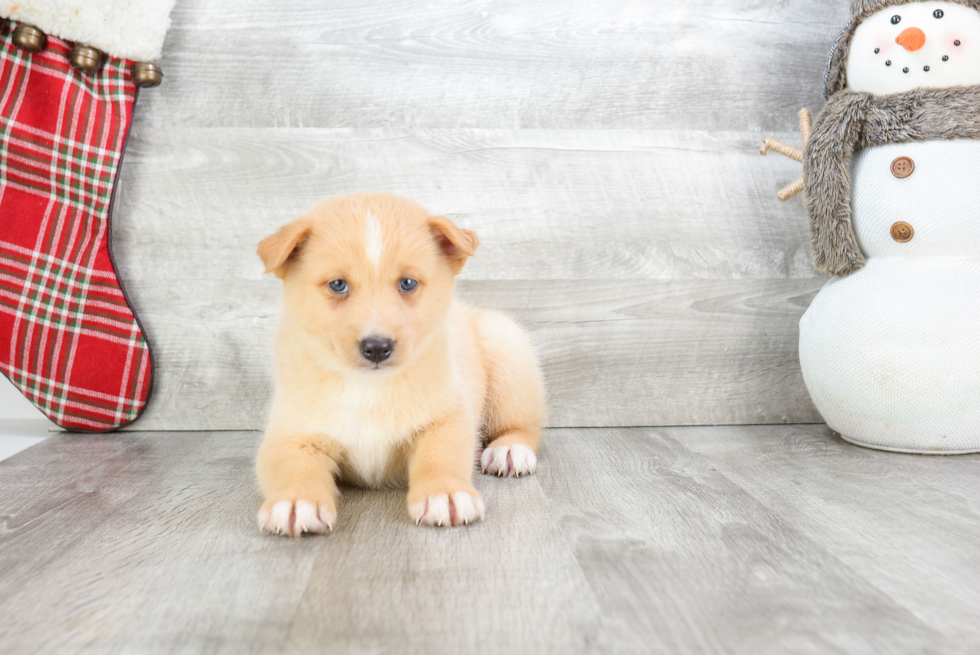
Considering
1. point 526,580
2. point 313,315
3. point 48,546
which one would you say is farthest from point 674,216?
point 48,546

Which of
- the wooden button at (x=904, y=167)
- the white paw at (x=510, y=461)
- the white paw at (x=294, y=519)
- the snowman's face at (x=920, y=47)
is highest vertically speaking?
the snowman's face at (x=920, y=47)

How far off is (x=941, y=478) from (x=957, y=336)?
1.20 ft

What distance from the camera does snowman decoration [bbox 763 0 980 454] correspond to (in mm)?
1792

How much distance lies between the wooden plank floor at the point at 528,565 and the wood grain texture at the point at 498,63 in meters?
1.05

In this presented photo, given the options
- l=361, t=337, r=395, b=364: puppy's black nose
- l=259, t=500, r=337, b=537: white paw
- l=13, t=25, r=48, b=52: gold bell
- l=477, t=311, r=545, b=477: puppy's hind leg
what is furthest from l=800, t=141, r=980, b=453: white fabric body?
l=13, t=25, r=48, b=52: gold bell

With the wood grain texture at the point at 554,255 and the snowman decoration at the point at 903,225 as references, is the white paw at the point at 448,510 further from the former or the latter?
the snowman decoration at the point at 903,225

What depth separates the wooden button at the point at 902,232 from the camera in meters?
1.84

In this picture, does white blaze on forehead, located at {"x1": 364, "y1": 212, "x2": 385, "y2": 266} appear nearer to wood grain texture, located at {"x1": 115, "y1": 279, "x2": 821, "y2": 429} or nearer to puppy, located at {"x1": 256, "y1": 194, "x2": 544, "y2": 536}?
puppy, located at {"x1": 256, "y1": 194, "x2": 544, "y2": 536}

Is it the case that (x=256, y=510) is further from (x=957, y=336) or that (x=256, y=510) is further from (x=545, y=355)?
(x=957, y=336)

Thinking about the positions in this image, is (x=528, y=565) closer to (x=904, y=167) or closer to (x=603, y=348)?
(x=603, y=348)

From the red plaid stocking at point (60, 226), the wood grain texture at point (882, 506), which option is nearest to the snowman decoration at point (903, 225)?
the wood grain texture at point (882, 506)

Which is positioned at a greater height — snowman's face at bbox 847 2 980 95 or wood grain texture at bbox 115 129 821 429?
snowman's face at bbox 847 2 980 95

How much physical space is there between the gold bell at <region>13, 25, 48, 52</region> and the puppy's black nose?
4.61 ft

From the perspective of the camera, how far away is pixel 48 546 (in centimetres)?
125
